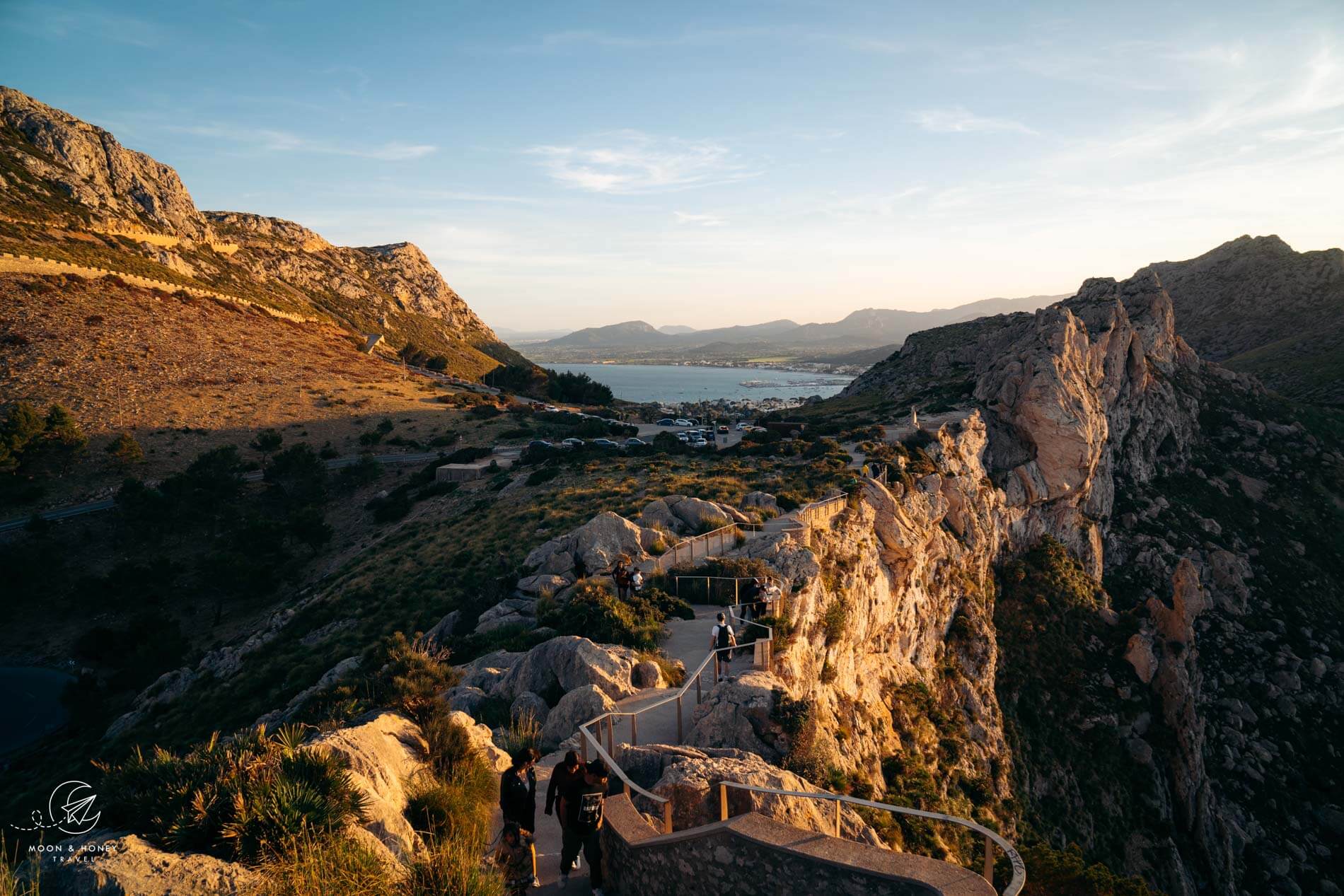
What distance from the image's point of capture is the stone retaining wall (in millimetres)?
55188

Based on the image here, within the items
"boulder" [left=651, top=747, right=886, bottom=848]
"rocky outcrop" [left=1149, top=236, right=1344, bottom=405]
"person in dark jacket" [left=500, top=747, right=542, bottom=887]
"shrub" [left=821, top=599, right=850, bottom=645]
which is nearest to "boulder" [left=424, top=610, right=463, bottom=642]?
"shrub" [left=821, top=599, right=850, bottom=645]

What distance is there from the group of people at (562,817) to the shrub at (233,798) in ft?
4.80

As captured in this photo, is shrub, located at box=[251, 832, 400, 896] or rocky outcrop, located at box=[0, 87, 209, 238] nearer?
shrub, located at box=[251, 832, 400, 896]

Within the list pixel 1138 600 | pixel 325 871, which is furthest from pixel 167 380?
pixel 1138 600

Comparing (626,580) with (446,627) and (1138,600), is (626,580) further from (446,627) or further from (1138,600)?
(1138,600)

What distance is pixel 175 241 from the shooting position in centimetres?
8612

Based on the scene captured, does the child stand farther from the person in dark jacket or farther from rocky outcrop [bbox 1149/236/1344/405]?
rocky outcrop [bbox 1149/236/1344/405]

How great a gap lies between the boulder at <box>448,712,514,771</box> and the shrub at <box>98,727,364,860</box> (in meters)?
2.46

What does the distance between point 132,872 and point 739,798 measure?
4843mm

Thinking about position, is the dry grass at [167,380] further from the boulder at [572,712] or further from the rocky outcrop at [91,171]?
the boulder at [572,712]

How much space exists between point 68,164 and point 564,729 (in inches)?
4501

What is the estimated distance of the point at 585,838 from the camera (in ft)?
19.1

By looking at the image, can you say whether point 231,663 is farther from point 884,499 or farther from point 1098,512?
point 1098,512

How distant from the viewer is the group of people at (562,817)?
5.79 m
